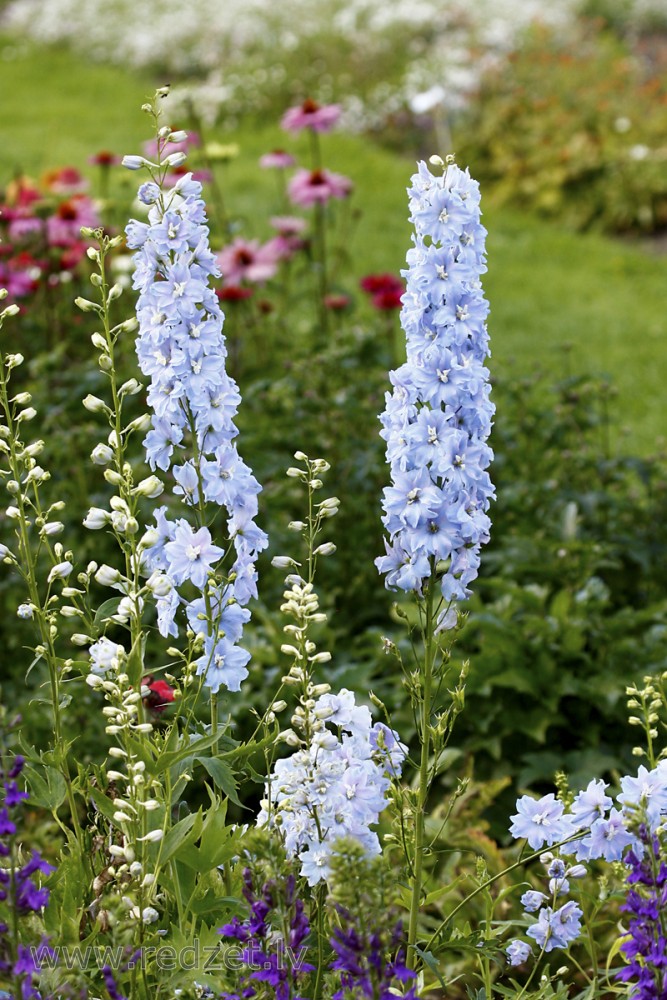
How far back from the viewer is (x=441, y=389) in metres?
1.86

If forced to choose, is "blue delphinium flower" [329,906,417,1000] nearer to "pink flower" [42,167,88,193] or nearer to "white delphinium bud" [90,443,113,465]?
"white delphinium bud" [90,443,113,465]

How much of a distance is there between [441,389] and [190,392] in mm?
395

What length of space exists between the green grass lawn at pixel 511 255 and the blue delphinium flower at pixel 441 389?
277 cm

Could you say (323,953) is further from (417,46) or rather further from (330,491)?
(417,46)

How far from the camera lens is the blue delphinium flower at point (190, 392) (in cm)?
195

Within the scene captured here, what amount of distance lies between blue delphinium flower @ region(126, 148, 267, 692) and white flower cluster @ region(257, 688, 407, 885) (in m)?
0.18

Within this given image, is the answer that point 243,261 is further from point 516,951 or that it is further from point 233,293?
point 516,951

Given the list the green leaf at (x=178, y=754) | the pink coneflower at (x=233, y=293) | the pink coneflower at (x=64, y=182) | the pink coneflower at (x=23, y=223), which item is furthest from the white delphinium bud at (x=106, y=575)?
the pink coneflower at (x=64, y=182)

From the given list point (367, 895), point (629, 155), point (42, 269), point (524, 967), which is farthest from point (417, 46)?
point (367, 895)

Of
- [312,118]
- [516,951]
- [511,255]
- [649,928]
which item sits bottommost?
[511,255]

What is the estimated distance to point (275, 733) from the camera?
2027mm

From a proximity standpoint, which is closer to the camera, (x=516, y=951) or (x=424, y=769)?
(x=424, y=769)

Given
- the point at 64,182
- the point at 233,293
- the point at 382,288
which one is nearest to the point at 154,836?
the point at 233,293

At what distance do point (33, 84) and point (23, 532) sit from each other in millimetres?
13211
